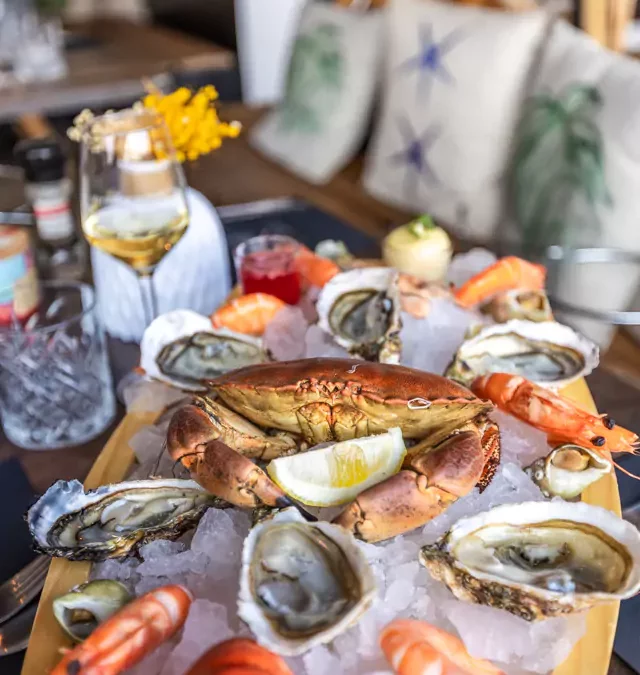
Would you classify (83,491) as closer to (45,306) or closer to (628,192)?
(45,306)

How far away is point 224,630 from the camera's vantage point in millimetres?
532

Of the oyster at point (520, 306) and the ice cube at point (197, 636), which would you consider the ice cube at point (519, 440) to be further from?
the ice cube at point (197, 636)

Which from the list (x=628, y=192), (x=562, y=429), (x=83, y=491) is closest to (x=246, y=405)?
(x=83, y=491)

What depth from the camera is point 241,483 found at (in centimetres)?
61

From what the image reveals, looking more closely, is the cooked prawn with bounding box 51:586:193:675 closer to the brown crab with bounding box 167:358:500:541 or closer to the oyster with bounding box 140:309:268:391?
the brown crab with bounding box 167:358:500:541

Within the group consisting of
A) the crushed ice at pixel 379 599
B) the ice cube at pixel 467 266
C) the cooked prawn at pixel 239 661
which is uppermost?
the cooked prawn at pixel 239 661

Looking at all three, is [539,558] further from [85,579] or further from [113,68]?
[113,68]

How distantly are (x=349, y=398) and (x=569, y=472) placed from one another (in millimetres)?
221

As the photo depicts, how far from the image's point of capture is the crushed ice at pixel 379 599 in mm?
526

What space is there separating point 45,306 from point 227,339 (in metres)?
0.32

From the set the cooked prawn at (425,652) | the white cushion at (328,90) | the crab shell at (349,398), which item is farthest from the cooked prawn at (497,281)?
the white cushion at (328,90)

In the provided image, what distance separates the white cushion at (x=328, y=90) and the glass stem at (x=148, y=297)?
1362 mm

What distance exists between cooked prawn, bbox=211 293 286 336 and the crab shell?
0.23 m

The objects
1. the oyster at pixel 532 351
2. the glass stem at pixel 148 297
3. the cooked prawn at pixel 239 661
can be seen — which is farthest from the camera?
the glass stem at pixel 148 297
